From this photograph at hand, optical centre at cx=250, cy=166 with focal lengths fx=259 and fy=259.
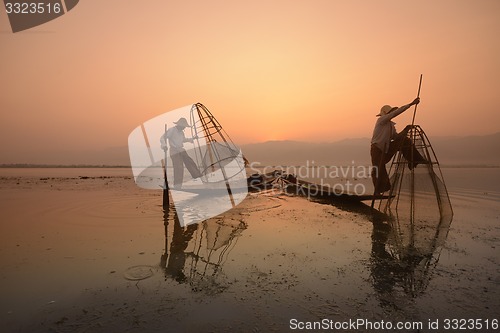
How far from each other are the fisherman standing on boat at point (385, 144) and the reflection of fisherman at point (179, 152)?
23.8ft

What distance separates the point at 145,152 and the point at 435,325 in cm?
1167

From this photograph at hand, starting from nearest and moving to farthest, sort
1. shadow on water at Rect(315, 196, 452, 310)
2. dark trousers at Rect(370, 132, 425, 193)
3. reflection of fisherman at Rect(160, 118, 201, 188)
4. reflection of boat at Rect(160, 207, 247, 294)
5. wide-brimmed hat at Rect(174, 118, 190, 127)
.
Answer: shadow on water at Rect(315, 196, 452, 310), reflection of boat at Rect(160, 207, 247, 294), dark trousers at Rect(370, 132, 425, 193), reflection of fisherman at Rect(160, 118, 201, 188), wide-brimmed hat at Rect(174, 118, 190, 127)

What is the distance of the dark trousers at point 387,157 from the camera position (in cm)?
821

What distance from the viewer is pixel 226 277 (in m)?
3.90

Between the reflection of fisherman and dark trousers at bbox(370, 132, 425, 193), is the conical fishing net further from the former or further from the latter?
the reflection of fisherman

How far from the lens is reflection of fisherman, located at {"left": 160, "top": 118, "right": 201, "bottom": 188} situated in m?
11.2

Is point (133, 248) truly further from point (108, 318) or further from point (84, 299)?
point (108, 318)


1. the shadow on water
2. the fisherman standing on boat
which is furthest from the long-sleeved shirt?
the shadow on water

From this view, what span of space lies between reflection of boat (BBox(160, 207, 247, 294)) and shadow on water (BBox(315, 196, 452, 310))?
2.25m

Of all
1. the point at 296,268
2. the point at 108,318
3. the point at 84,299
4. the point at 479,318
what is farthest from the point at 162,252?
the point at 479,318

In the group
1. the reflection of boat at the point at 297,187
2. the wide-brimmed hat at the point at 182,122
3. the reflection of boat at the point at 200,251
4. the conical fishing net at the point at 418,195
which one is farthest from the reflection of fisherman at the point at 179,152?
the conical fishing net at the point at 418,195

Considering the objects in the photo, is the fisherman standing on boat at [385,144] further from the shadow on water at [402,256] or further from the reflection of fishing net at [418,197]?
the shadow on water at [402,256]

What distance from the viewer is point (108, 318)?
2.82 m

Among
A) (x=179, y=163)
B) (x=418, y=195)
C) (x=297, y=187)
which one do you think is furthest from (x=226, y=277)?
(x=297, y=187)
